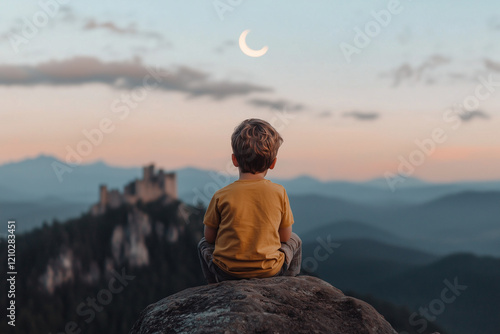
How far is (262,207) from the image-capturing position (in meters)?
4.98

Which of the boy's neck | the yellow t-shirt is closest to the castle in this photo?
the boy's neck

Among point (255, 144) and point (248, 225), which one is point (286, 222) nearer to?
point (248, 225)

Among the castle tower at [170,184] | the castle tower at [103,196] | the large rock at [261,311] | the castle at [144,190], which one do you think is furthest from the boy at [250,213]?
the castle tower at [103,196]

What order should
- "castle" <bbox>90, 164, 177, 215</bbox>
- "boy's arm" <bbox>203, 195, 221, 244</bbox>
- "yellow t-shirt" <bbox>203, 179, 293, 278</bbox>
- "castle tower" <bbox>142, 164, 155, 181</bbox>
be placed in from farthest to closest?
"castle" <bbox>90, 164, 177, 215</bbox> → "castle tower" <bbox>142, 164, 155, 181</bbox> → "boy's arm" <bbox>203, 195, 221, 244</bbox> → "yellow t-shirt" <bbox>203, 179, 293, 278</bbox>

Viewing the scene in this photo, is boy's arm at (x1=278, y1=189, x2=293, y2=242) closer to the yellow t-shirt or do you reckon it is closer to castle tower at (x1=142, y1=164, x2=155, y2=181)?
the yellow t-shirt

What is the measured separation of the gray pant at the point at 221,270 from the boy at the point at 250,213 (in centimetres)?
2

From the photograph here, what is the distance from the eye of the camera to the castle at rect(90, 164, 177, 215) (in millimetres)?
86500

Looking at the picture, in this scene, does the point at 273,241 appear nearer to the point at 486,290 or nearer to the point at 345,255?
the point at 486,290

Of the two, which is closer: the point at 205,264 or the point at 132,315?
the point at 205,264

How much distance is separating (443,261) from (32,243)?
437ft

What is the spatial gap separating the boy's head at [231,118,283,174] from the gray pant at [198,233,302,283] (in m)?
0.99

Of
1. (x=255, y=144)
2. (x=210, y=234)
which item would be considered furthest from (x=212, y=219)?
(x=255, y=144)

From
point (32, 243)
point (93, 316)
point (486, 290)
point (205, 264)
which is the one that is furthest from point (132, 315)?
point (486, 290)

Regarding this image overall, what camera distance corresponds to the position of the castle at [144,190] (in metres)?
86.5
